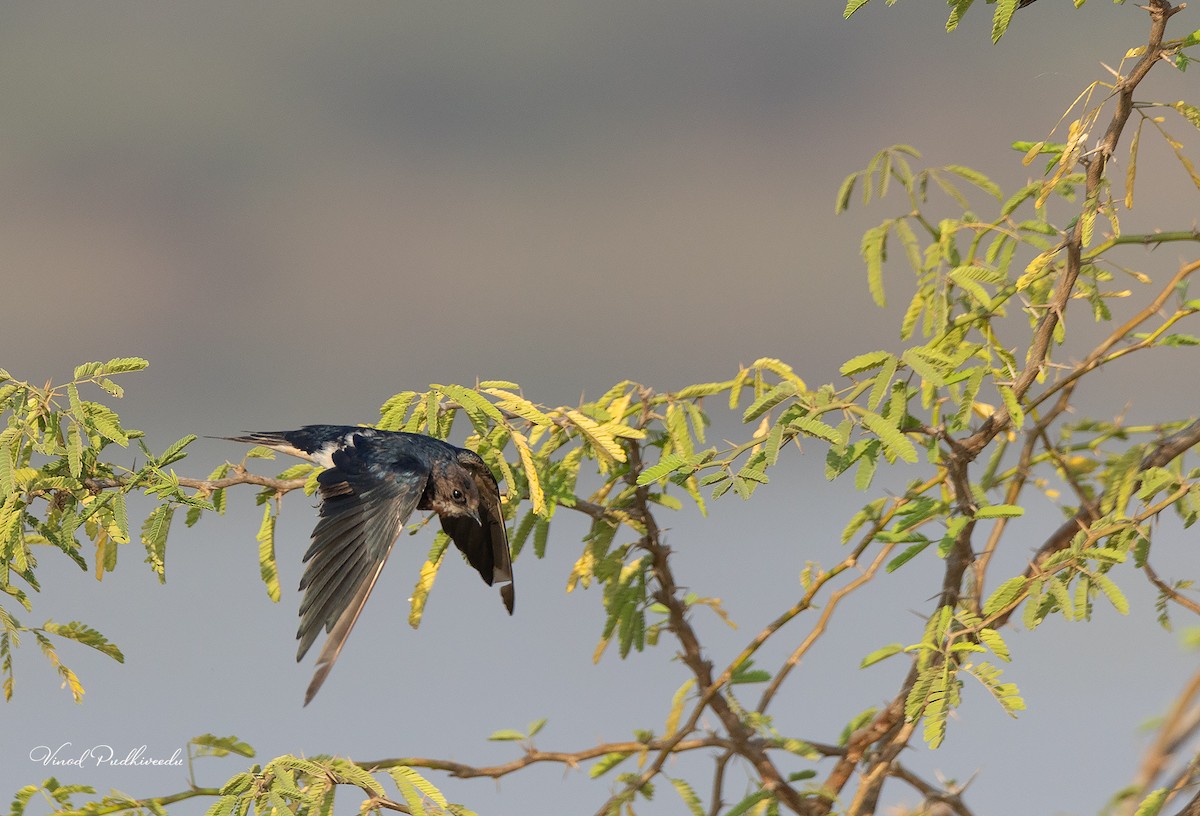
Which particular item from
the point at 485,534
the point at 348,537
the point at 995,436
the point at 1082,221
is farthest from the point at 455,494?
the point at 1082,221

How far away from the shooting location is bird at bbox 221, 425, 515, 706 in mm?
1823

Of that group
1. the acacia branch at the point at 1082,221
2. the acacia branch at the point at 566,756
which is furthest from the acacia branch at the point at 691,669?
the acacia branch at the point at 1082,221

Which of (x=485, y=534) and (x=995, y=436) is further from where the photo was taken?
(x=485, y=534)

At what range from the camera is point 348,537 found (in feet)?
6.40

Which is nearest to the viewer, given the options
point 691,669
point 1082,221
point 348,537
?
point 1082,221

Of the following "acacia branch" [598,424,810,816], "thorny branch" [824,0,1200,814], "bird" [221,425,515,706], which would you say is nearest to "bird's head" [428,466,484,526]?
"bird" [221,425,515,706]

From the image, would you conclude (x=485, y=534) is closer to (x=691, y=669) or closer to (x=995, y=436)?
(x=691, y=669)

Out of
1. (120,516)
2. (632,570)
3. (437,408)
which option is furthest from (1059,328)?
(120,516)

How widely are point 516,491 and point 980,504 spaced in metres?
0.73

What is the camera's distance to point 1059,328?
1.97 m

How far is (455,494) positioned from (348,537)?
1.11 ft

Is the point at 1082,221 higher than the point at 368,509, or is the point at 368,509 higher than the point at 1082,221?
the point at 1082,221

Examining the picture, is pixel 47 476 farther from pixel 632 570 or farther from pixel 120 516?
pixel 632 570

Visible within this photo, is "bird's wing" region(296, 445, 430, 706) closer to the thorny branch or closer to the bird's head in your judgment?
the bird's head
